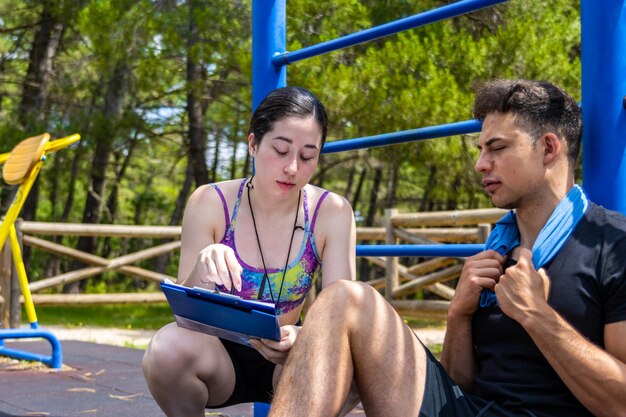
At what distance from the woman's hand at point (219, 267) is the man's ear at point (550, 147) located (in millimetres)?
637

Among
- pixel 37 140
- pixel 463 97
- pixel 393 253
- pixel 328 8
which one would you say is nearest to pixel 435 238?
pixel 463 97

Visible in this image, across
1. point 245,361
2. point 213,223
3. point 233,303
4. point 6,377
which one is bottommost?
point 6,377

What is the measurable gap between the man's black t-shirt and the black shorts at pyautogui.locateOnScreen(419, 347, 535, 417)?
Result: 0.02 m

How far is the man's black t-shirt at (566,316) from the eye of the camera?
54.5 inches

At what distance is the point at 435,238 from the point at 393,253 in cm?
536

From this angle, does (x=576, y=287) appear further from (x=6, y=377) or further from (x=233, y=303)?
(x=6, y=377)

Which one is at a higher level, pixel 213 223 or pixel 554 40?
pixel 554 40

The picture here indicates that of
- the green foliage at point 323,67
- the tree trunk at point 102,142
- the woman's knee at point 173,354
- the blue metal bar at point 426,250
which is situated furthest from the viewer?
the tree trunk at point 102,142

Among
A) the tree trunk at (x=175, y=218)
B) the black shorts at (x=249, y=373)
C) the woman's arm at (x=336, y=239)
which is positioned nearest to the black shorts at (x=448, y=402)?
the woman's arm at (x=336, y=239)

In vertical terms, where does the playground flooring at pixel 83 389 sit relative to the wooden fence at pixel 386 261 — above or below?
below

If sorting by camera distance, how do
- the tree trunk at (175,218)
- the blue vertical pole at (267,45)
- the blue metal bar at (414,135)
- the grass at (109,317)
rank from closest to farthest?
the blue metal bar at (414,135) → the blue vertical pole at (267,45) → the grass at (109,317) → the tree trunk at (175,218)

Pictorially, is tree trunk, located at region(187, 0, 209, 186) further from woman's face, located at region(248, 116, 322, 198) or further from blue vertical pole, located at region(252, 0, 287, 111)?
woman's face, located at region(248, 116, 322, 198)

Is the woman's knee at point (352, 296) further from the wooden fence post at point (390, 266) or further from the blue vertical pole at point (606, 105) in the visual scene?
the wooden fence post at point (390, 266)

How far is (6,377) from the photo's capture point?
366cm
